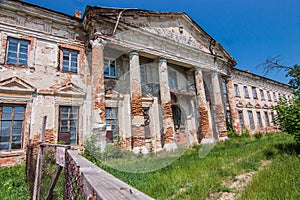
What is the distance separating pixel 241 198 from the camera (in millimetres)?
3387

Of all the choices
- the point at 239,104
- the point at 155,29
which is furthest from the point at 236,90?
the point at 155,29

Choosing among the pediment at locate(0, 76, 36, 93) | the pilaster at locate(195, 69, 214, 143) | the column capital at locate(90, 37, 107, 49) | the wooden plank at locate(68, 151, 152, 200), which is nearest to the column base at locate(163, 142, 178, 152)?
the pilaster at locate(195, 69, 214, 143)

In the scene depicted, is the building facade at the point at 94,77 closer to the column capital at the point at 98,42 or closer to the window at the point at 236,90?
the column capital at the point at 98,42

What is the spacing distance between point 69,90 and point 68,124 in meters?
1.75

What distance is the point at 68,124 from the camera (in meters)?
8.82

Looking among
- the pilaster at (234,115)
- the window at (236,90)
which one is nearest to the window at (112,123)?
the pilaster at (234,115)

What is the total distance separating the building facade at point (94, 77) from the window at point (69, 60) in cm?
5

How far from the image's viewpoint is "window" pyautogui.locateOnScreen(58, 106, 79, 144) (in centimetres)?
855

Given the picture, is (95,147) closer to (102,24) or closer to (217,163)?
(217,163)

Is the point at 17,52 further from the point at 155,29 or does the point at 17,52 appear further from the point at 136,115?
the point at 155,29

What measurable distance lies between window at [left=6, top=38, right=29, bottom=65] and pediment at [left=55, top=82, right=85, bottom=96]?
6.26 ft

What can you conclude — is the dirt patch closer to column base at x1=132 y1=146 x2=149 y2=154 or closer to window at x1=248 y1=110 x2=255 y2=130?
column base at x1=132 y1=146 x2=149 y2=154

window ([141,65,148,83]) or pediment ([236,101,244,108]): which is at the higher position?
window ([141,65,148,83])

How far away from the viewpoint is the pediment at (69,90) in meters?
8.74
